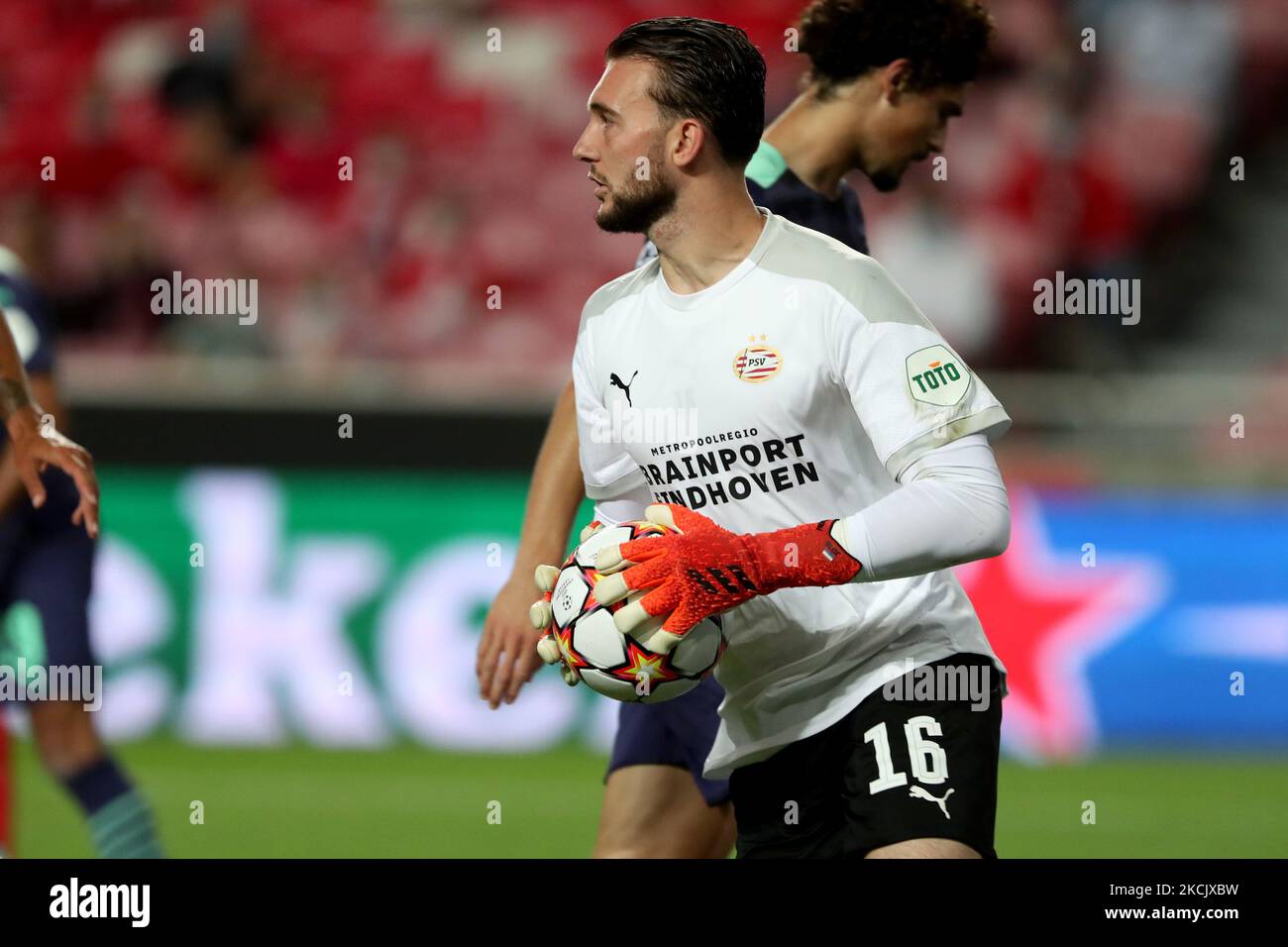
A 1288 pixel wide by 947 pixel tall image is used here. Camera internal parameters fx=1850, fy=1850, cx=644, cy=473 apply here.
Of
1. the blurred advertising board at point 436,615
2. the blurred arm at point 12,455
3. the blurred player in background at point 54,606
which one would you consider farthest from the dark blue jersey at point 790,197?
the blurred advertising board at point 436,615

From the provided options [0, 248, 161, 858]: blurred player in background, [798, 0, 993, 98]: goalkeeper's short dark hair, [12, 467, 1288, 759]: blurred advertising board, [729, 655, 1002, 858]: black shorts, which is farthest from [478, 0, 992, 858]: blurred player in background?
[12, 467, 1288, 759]: blurred advertising board

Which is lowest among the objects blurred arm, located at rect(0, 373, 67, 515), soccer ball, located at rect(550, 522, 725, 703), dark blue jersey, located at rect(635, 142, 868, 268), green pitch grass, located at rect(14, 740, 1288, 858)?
green pitch grass, located at rect(14, 740, 1288, 858)

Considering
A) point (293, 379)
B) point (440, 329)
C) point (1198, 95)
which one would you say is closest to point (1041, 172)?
point (1198, 95)

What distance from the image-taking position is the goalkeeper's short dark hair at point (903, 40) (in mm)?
3990

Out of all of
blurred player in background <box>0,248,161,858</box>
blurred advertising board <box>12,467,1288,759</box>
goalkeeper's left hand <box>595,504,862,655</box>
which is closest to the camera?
goalkeeper's left hand <box>595,504,862,655</box>

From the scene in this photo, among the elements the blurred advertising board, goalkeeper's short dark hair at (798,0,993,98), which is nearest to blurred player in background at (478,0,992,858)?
goalkeeper's short dark hair at (798,0,993,98)

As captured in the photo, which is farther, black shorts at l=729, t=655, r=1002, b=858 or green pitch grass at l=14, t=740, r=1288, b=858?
green pitch grass at l=14, t=740, r=1288, b=858

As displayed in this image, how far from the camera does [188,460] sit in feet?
23.6

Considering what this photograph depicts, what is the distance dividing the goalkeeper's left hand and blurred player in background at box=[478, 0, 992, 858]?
79cm

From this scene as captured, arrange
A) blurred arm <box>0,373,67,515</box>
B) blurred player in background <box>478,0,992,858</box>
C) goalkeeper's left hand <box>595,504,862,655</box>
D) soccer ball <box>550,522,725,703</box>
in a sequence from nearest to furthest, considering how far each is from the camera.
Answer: goalkeeper's left hand <box>595,504,862,655</box> < soccer ball <box>550,522,725,703</box> < blurred player in background <box>478,0,992,858</box> < blurred arm <box>0,373,67,515</box>

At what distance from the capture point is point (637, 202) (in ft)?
10.1

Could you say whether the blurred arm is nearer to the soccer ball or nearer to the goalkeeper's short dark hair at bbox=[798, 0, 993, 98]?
the goalkeeper's short dark hair at bbox=[798, 0, 993, 98]

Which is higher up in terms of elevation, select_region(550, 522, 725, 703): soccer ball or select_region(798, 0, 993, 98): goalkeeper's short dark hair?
select_region(798, 0, 993, 98): goalkeeper's short dark hair

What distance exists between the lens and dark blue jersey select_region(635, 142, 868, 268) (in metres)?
3.85
